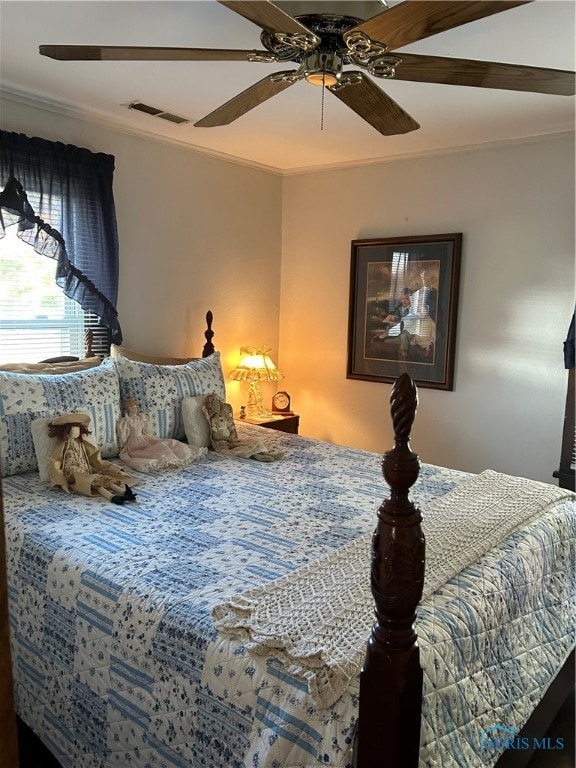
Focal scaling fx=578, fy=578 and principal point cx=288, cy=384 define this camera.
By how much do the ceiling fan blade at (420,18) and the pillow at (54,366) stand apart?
197 centimetres

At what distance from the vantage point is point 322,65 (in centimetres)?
170

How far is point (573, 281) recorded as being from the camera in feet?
10.5

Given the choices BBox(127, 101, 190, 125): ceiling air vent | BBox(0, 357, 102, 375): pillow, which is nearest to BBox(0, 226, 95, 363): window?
BBox(0, 357, 102, 375): pillow

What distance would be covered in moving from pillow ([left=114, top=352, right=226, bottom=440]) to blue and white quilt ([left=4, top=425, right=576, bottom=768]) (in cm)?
59

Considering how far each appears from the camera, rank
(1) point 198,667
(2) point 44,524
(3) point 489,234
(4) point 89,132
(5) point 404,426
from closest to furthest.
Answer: (5) point 404,426 → (1) point 198,667 → (2) point 44,524 → (4) point 89,132 → (3) point 489,234

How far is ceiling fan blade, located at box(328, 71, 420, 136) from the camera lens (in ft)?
5.91

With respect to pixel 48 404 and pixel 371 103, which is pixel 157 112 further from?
pixel 48 404

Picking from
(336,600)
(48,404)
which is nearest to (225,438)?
(48,404)

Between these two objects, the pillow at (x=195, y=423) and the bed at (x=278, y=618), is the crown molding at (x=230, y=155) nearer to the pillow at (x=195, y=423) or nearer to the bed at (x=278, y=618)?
the bed at (x=278, y=618)

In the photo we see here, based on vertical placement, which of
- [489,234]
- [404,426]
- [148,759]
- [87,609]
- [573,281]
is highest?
[489,234]

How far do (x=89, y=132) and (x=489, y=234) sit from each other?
7.77 feet

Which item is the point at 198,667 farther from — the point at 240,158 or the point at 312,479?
the point at 240,158

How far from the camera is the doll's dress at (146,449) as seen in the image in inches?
102

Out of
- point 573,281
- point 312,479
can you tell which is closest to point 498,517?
point 312,479
